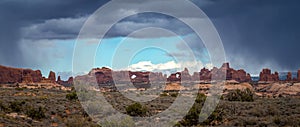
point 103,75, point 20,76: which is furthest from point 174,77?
point 20,76

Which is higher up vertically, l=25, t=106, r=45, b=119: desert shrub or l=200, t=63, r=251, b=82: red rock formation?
l=200, t=63, r=251, b=82: red rock formation

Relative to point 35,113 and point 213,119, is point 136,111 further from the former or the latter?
point 35,113

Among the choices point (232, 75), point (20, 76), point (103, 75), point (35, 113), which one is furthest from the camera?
point (103, 75)

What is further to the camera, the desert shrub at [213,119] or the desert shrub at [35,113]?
the desert shrub at [35,113]

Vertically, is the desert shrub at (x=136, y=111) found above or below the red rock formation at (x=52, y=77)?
below

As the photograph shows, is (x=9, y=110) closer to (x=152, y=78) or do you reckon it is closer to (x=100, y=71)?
(x=152, y=78)

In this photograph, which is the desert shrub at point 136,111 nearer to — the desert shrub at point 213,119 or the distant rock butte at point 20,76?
the desert shrub at point 213,119

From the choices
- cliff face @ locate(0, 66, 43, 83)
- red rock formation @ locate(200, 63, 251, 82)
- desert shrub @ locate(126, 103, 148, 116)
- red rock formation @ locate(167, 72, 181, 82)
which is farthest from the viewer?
red rock formation @ locate(167, 72, 181, 82)

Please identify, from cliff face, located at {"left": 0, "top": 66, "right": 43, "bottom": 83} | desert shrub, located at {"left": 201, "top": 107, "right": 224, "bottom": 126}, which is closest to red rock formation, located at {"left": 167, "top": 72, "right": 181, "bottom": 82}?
cliff face, located at {"left": 0, "top": 66, "right": 43, "bottom": 83}

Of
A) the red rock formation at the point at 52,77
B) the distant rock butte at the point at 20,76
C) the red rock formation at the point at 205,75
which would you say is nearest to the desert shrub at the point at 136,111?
the distant rock butte at the point at 20,76

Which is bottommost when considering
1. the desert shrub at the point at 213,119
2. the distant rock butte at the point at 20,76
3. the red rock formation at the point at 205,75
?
the desert shrub at the point at 213,119

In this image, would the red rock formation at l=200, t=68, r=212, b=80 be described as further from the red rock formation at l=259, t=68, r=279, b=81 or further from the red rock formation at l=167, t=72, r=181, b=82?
the red rock formation at l=259, t=68, r=279, b=81

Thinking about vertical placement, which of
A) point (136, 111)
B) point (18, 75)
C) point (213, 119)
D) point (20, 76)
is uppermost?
point (18, 75)

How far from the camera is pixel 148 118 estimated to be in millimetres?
26344
